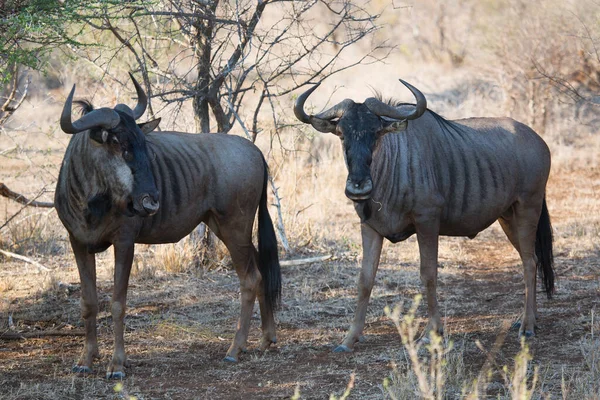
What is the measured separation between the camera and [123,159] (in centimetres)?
524

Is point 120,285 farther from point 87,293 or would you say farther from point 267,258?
point 267,258

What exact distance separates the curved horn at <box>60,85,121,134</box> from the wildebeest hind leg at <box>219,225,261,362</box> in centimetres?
128

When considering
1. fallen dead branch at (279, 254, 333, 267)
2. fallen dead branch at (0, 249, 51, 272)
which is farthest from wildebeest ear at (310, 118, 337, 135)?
fallen dead branch at (0, 249, 51, 272)

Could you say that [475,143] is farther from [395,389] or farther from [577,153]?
[577,153]

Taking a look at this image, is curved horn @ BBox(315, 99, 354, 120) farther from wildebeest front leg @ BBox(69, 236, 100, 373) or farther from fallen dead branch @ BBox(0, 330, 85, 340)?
fallen dead branch @ BBox(0, 330, 85, 340)

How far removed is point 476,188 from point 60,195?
3059 mm

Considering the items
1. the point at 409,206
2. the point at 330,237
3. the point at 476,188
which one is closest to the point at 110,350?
the point at 409,206

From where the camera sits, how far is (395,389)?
448cm

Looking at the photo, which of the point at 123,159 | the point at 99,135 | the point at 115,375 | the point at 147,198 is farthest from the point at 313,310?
the point at 99,135

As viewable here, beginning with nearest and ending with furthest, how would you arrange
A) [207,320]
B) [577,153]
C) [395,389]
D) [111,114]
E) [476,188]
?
[395,389] < [111,114] < [476,188] < [207,320] < [577,153]

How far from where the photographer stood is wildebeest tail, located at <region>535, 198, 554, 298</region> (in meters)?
6.91

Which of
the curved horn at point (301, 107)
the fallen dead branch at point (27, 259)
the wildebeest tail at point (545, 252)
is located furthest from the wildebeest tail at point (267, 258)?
the fallen dead branch at point (27, 259)

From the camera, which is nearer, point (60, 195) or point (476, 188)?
point (60, 195)

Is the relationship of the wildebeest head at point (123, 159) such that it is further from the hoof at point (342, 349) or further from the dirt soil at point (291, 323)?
the hoof at point (342, 349)
